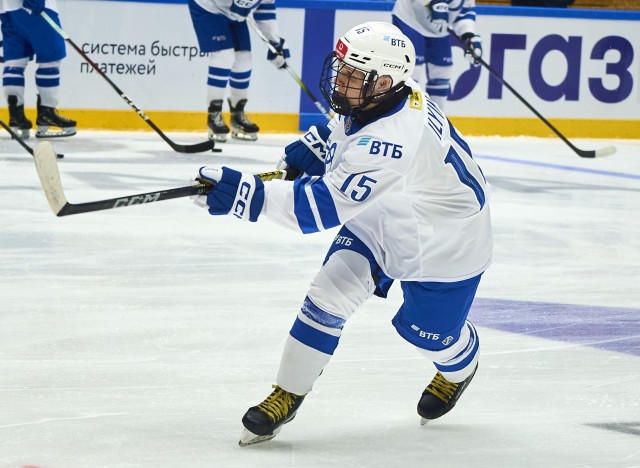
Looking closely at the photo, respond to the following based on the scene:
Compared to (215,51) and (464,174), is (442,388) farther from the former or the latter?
(215,51)

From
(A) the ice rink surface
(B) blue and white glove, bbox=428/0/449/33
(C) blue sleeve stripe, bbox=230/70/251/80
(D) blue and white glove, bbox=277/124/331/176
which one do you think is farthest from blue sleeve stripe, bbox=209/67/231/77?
(D) blue and white glove, bbox=277/124/331/176

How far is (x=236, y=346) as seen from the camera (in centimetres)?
299

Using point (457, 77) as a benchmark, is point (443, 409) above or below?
above

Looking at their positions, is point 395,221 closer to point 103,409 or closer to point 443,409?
point 443,409

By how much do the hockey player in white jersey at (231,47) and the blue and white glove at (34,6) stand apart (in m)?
0.91

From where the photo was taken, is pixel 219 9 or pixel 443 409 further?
pixel 219 9

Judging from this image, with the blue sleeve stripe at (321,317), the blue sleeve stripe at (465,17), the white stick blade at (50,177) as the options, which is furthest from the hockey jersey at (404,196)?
the blue sleeve stripe at (465,17)

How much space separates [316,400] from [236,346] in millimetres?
480

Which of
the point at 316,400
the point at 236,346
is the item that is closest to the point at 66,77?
the point at 236,346

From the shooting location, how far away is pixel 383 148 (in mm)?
2141

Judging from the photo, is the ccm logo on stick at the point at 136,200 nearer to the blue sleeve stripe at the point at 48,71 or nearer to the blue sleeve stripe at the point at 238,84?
the blue sleeve stripe at the point at 48,71

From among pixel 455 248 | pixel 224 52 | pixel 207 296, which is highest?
pixel 455 248

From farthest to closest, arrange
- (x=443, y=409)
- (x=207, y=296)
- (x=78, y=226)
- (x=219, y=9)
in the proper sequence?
(x=219, y=9) → (x=78, y=226) → (x=207, y=296) → (x=443, y=409)

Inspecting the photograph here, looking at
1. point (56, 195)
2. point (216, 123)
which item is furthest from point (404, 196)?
point (216, 123)
